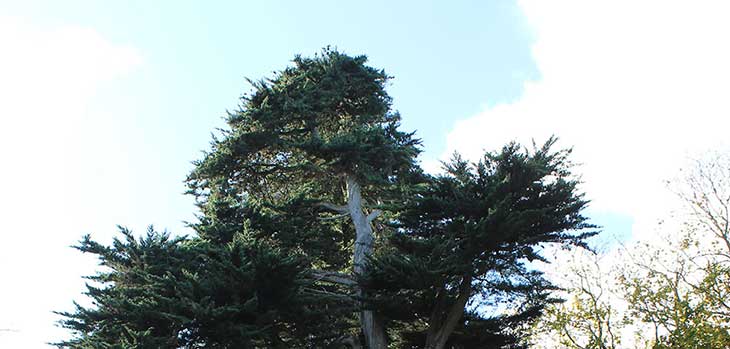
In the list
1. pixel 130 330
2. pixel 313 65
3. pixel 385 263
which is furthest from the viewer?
pixel 313 65

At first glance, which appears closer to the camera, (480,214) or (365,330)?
(480,214)

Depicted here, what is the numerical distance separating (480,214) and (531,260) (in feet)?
5.24

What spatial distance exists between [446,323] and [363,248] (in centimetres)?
328

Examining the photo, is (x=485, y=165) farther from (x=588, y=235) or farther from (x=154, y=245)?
(x=154, y=245)

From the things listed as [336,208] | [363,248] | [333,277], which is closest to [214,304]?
[333,277]

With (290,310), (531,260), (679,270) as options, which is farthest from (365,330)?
(679,270)

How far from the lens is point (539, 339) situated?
16328mm

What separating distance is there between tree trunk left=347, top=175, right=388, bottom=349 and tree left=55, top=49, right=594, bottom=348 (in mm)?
33

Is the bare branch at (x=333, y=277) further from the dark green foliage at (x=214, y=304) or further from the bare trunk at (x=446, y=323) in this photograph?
the bare trunk at (x=446, y=323)

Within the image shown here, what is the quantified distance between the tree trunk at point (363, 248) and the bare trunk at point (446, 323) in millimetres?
→ 1317

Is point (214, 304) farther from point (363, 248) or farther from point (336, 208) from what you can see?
point (336, 208)

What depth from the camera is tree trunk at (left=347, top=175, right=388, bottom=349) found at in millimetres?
12703

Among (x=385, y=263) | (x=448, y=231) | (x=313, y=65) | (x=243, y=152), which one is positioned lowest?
(x=385, y=263)

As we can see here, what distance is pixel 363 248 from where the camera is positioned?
1422 centimetres
